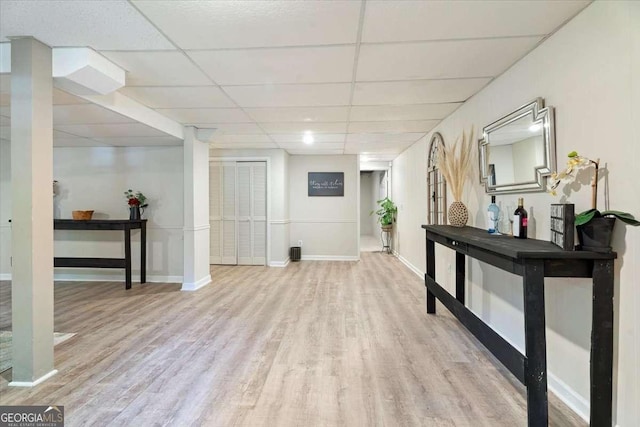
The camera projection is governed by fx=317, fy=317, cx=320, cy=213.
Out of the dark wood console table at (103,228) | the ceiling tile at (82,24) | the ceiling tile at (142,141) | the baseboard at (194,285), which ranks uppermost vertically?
the ceiling tile at (82,24)

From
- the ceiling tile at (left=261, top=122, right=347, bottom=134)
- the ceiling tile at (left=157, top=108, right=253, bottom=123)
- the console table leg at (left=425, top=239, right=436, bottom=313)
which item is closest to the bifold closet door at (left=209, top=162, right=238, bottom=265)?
the ceiling tile at (left=261, top=122, right=347, bottom=134)

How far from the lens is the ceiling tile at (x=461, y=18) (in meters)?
1.67

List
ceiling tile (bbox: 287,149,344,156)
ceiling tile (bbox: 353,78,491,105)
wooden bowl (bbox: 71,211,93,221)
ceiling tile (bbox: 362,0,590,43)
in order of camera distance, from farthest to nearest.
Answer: ceiling tile (bbox: 287,149,344,156) < wooden bowl (bbox: 71,211,93,221) < ceiling tile (bbox: 353,78,491,105) < ceiling tile (bbox: 362,0,590,43)

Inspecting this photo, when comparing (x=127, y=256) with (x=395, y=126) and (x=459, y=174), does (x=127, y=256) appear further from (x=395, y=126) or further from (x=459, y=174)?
(x=459, y=174)

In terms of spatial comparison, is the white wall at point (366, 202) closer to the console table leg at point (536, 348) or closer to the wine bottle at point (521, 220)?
the wine bottle at point (521, 220)

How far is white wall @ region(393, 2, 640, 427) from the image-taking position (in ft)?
4.68

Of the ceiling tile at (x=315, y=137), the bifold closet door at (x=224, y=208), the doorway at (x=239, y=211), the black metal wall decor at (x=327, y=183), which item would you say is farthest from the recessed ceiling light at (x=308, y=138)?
the bifold closet door at (x=224, y=208)

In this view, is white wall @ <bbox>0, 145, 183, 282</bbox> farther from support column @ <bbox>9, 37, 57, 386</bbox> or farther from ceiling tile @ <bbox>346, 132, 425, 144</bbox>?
support column @ <bbox>9, 37, 57, 386</bbox>

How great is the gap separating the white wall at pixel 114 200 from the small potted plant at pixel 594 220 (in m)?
4.71

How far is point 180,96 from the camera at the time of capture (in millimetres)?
3098

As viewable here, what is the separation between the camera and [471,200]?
3127 mm

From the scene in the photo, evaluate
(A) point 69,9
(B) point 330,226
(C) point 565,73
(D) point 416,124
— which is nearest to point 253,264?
(B) point 330,226

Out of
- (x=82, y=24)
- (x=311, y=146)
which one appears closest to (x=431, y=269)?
(x=311, y=146)

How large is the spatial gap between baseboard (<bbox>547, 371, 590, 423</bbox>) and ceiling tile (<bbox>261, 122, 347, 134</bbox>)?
3241 millimetres
